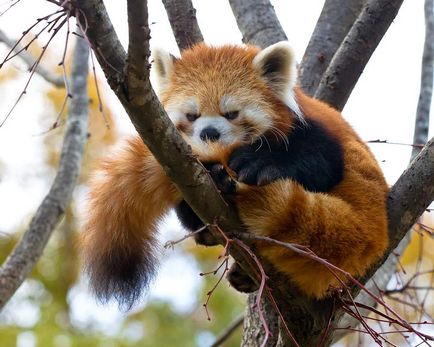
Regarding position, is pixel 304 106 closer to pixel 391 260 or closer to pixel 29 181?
pixel 391 260

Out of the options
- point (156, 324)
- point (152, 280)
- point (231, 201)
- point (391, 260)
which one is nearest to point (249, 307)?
point (152, 280)

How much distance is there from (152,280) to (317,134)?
107cm

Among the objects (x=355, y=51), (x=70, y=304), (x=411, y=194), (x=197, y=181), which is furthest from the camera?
(x=70, y=304)

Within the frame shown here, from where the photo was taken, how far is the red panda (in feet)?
9.39

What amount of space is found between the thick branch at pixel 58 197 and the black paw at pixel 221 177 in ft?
5.79

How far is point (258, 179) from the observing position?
2.87 metres

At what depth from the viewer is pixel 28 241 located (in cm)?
417

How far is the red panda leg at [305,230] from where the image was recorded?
9.28 feet

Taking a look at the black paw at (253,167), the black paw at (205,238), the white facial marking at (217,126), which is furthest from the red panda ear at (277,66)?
the black paw at (205,238)

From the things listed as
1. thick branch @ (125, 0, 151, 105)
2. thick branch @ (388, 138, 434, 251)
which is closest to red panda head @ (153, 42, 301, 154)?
thick branch @ (388, 138, 434, 251)

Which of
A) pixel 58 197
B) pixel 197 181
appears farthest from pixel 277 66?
pixel 58 197

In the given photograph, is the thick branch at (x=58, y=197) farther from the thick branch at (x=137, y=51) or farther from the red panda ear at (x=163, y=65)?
the thick branch at (x=137, y=51)

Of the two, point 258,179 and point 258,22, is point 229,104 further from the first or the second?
point 258,22

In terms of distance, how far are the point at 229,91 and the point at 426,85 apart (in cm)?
180
